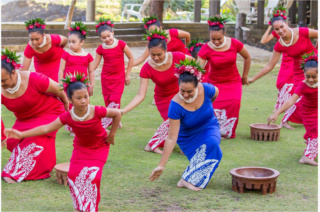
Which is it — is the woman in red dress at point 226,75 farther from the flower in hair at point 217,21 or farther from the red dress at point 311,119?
the red dress at point 311,119

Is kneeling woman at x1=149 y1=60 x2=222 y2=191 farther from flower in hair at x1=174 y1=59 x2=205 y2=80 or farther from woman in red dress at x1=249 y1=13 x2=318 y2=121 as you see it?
woman in red dress at x1=249 y1=13 x2=318 y2=121

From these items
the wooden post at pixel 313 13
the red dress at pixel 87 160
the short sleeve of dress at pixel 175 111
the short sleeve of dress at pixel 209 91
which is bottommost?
the red dress at pixel 87 160

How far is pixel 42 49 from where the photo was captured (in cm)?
655

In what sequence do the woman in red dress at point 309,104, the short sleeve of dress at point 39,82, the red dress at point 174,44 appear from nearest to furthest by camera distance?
the short sleeve of dress at point 39,82 → the woman in red dress at point 309,104 → the red dress at point 174,44

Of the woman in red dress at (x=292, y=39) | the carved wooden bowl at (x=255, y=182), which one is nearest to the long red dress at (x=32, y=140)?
the carved wooden bowl at (x=255, y=182)

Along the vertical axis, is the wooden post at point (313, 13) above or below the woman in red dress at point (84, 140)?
above

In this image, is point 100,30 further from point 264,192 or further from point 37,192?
point 264,192

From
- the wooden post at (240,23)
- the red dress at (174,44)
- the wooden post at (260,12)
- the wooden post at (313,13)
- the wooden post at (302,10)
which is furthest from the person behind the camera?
the wooden post at (302,10)

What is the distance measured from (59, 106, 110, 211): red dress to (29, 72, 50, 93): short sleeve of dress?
0.78 metres

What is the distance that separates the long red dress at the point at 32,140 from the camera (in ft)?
15.4

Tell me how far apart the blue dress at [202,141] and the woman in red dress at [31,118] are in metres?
1.23

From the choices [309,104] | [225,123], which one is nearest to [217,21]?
[225,123]

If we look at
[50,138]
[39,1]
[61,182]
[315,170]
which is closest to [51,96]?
[50,138]

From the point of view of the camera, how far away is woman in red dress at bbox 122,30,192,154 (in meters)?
5.41
